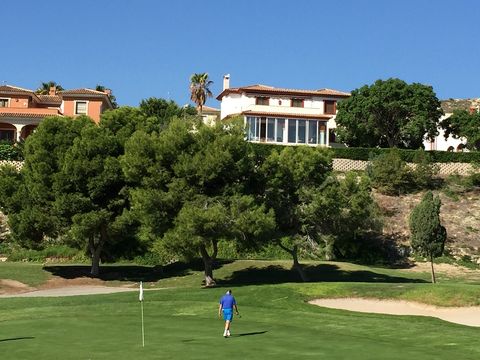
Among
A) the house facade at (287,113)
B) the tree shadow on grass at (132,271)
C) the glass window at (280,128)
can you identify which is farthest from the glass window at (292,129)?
the tree shadow on grass at (132,271)

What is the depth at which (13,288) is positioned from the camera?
1785 inches

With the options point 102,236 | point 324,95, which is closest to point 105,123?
point 102,236

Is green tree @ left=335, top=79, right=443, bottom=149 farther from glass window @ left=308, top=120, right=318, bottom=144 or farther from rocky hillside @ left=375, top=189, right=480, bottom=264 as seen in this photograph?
rocky hillside @ left=375, top=189, right=480, bottom=264

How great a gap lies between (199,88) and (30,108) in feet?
101

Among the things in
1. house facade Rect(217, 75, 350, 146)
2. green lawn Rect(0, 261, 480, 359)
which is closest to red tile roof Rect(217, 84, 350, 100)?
house facade Rect(217, 75, 350, 146)

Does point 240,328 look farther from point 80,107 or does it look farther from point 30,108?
point 80,107

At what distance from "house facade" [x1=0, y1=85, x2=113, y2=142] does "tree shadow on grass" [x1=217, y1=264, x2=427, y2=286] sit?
4336 cm

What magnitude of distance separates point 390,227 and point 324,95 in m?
33.4

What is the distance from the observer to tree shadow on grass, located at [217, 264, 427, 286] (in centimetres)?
4847

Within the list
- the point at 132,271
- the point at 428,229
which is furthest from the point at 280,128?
the point at 428,229

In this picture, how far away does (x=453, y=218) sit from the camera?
66625 mm

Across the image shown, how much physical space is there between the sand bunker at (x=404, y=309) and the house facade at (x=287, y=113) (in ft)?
155

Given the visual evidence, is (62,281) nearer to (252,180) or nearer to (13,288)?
(13,288)

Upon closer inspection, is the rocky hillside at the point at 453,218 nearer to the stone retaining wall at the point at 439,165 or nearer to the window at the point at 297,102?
the stone retaining wall at the point at 439,165
